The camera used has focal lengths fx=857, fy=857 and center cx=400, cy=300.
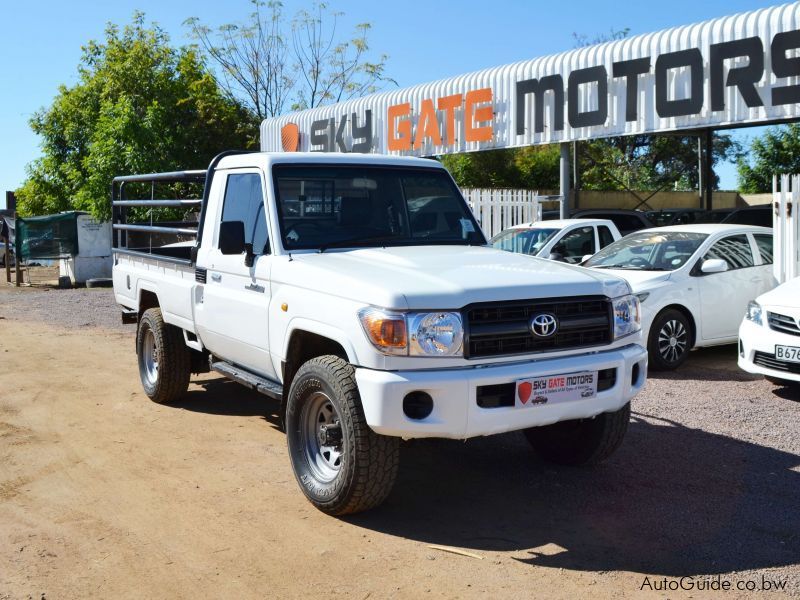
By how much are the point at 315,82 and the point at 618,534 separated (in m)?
40.6

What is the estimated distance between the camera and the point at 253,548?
14.9 feet

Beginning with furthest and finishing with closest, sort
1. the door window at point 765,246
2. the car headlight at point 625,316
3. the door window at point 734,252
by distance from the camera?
the door window at point 765,246 → the door window at point 734,252 → the car headlight at point 625,316

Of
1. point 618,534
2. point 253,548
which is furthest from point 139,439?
point 618,534

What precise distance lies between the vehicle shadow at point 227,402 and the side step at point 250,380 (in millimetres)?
854

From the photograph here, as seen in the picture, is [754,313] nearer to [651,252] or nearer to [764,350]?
[764,350]

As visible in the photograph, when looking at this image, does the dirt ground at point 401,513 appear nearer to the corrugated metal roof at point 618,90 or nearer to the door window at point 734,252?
the door window at point 734,252

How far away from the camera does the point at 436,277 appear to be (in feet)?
15.8

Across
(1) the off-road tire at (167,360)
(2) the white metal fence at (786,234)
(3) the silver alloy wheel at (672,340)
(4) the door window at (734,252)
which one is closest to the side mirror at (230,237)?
(1) the off-road tire at (167,360)

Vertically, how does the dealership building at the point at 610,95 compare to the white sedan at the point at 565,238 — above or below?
above

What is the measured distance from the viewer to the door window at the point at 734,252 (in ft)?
33.1

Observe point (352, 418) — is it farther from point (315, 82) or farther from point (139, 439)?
point (315, 82)

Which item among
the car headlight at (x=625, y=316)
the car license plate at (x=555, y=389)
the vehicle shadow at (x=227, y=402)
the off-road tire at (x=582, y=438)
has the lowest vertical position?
the vehicle shadow at (x=227, y=402)

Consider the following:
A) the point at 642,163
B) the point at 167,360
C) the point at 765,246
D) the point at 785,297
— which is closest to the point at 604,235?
the point at 765,246

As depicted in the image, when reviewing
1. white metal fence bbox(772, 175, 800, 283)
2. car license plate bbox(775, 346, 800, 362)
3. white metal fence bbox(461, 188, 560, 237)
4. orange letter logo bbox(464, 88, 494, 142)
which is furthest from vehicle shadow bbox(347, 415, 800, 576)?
orange letter logo bbox(464, 88, 494, 142)
